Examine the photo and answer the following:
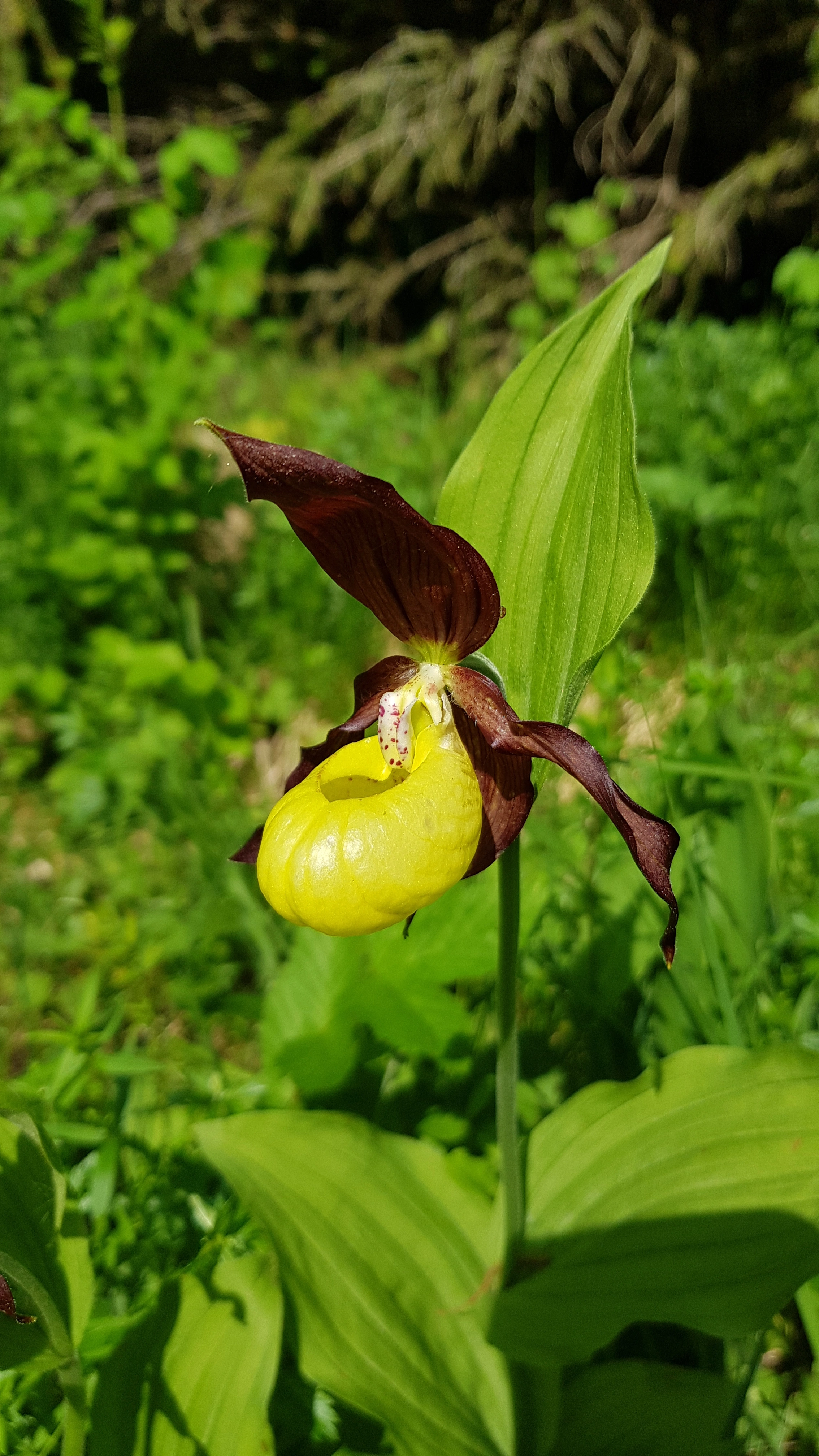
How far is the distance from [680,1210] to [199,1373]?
0.55m

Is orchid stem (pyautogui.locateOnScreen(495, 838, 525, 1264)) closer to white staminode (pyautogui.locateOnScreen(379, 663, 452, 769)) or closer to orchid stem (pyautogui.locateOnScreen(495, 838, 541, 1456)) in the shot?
orchid stem (pyautogui.locateOnScreen(495, 838, 541, 1456))

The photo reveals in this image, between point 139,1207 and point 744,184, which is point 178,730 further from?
point 744,184

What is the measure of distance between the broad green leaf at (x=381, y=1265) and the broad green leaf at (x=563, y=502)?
1.91 feet

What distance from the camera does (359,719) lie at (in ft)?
3.47

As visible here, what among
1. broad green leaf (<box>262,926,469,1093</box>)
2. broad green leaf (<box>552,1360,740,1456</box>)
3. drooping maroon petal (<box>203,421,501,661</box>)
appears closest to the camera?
drooping maroon petal (<box>203,421,501,661</box>)

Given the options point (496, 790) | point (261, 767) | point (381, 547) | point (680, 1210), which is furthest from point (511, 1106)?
point (261, 767)

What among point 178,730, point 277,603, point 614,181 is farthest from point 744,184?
point 178,730

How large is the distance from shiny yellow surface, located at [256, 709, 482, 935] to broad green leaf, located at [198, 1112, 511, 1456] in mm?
346

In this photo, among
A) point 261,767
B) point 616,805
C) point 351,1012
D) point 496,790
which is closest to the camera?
point 616,805

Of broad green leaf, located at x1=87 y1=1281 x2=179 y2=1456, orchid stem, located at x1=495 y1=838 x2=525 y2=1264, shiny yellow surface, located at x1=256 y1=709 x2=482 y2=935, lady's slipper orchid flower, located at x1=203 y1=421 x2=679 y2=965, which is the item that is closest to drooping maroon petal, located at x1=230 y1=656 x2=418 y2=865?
lady's slipper orchid flower, located at x1=203 y1=421 x2=679 y2=965

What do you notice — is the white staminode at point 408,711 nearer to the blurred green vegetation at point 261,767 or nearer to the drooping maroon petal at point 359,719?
the drooping maroon petal at point 359,719

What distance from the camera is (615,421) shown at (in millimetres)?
866

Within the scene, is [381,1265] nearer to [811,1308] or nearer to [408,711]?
[811,1308]

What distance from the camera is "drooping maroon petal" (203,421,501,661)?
0.77m
